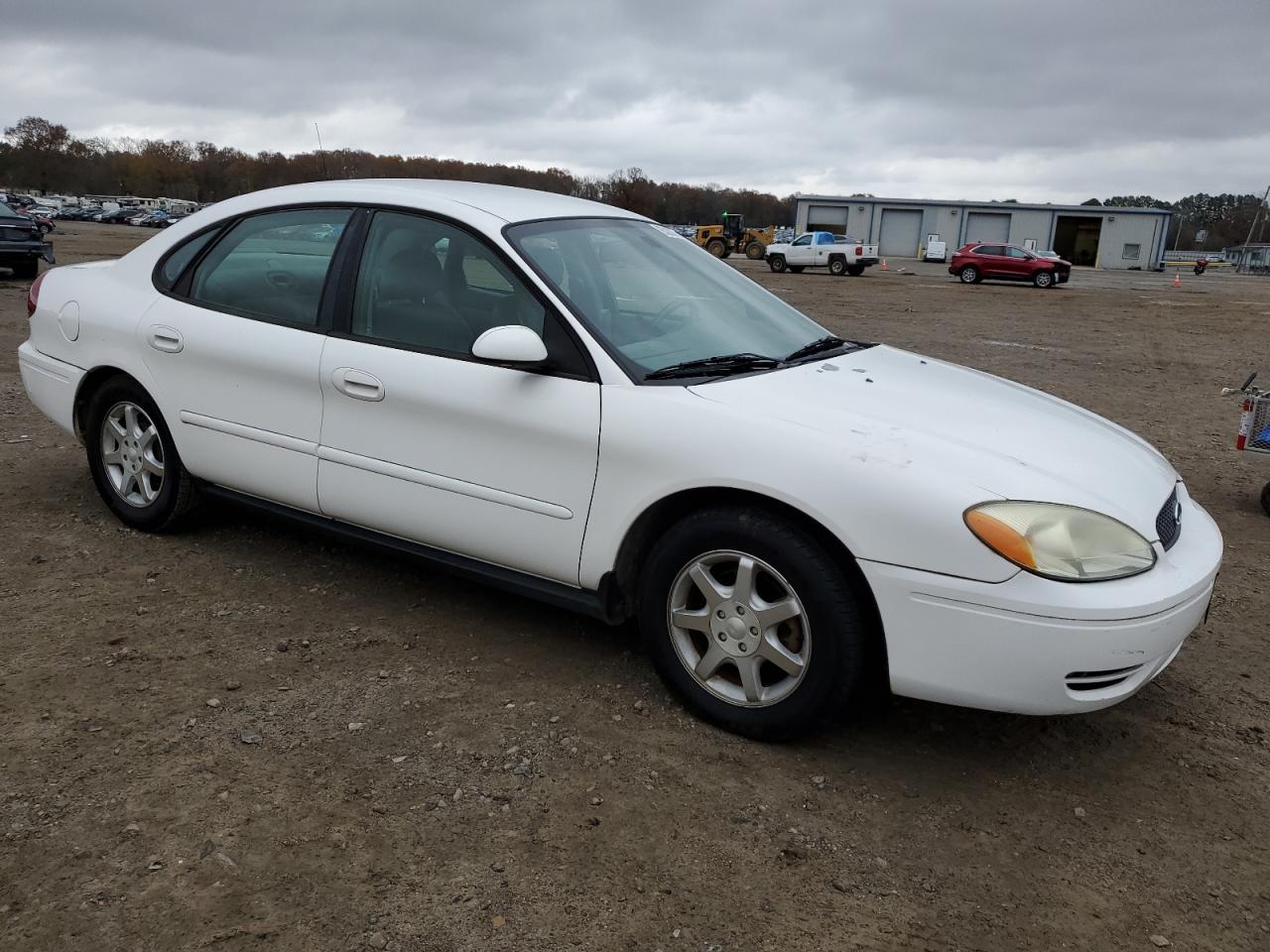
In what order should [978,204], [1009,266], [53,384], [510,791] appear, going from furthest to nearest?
[978,204] < [1009,266] < [53,384] < [510,791]

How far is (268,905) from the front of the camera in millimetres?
2305

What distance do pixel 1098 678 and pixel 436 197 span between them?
2733mm

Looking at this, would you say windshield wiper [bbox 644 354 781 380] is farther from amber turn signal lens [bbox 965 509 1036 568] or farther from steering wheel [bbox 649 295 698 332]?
amber turn signal lens [bbox 965 509 1036 568]

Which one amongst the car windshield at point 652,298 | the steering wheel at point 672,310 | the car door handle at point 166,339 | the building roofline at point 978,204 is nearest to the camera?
the car windshield at point 652,298

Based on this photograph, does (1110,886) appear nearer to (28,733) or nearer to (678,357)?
(678,357)

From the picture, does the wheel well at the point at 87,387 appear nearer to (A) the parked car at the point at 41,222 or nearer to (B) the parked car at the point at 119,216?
(A) the parked car at the point at 41,222

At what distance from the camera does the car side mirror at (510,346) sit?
3.13 meters

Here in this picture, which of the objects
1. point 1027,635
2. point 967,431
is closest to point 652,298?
point 967,431

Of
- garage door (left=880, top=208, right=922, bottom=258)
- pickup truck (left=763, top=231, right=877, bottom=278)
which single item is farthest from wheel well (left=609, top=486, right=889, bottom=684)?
garage door (left=880, top=208, right=922, bottom=258)

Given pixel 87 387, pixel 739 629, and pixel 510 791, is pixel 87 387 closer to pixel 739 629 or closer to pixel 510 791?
pixel 510 791

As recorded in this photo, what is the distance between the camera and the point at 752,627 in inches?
116

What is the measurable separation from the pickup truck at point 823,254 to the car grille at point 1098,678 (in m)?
37.6

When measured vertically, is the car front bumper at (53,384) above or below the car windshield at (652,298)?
below

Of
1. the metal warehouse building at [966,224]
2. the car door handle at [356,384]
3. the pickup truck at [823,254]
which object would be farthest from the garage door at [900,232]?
the car door handle at [356,384]
